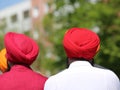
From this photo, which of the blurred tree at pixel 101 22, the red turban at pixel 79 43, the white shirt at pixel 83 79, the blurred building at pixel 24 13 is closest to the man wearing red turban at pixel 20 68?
the white shirt at pixel 83 79

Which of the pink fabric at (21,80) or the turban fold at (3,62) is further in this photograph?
Answer: the turban fold at (3,62)

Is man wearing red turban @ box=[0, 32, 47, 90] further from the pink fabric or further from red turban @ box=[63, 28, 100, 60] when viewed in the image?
red turban @ box=[63, 28, 100, 60]

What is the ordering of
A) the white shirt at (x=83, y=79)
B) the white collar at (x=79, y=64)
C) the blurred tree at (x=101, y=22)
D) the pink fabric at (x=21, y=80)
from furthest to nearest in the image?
the blurred tree at (x=101, y=22) < the pink fabric at (x=21, y=80) < the white collar at (x=79, y=64) < the white shirt at (x=83, y=79)

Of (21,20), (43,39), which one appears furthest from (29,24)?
(43,39)

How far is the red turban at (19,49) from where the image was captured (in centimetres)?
505

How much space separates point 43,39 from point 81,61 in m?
44.5

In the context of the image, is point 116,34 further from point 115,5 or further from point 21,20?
point 21,20

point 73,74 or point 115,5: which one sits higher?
point 73,74

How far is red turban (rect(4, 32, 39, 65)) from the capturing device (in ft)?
16.6

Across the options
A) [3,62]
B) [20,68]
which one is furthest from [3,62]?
[20,68]

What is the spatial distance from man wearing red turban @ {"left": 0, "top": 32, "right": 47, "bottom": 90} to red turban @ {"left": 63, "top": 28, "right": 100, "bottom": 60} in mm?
416

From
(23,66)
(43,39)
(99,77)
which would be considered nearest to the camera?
(99,77)

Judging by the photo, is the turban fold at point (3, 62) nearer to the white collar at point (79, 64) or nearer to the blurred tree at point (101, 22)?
the white collar at point (79, 64)

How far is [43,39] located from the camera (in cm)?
4931
